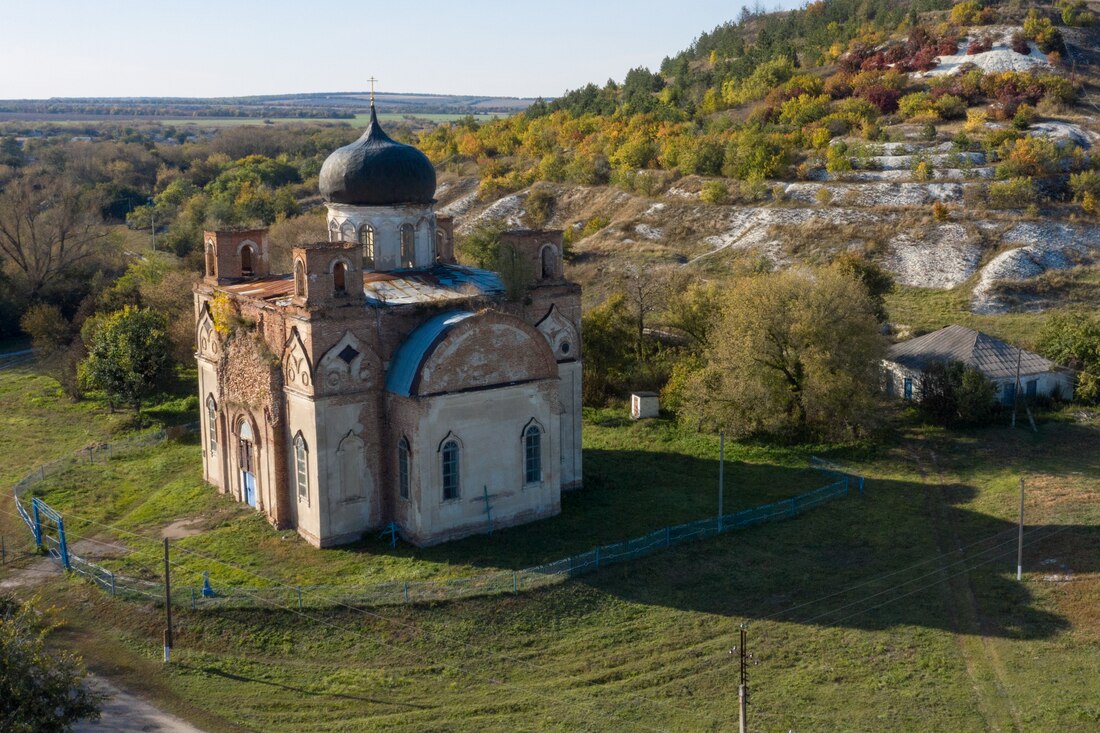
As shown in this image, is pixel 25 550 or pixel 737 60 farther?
pixel 737 60

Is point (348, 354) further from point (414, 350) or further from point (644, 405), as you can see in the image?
point (644, 405)

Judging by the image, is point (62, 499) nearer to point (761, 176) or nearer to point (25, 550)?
point (25, 550)

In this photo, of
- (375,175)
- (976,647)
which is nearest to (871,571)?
(976,647)

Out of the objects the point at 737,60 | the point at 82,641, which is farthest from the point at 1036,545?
the point at 737,60

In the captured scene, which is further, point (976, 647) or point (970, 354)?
point (970, 354)

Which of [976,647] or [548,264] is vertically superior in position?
[548,264]

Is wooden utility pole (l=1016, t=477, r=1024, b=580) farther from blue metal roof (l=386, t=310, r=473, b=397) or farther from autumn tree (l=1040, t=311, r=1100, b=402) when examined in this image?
autumn tree (l=1040, t=311, r=1100, b=402)

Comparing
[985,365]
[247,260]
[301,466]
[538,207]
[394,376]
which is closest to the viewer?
[394,376]
